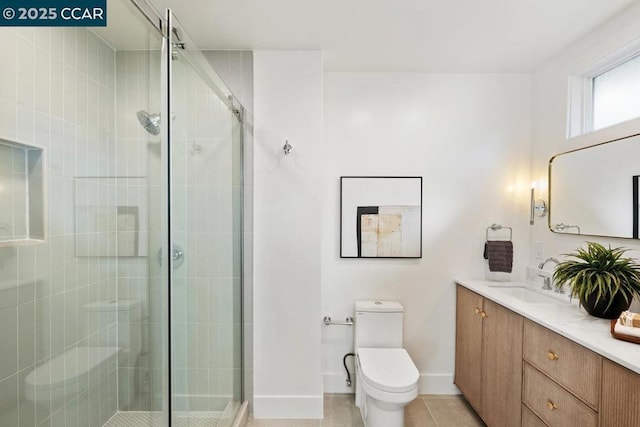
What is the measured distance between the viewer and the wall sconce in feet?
8.19

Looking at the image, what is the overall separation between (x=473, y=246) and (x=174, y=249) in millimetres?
2214

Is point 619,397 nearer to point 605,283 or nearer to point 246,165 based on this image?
point 605,283

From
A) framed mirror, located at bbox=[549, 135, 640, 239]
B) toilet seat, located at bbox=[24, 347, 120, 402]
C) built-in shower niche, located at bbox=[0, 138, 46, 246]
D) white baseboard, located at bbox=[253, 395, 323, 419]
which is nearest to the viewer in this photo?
built-in shower niche, located at bbox=[0, 138, 46, 246]

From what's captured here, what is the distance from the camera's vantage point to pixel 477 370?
230 cm

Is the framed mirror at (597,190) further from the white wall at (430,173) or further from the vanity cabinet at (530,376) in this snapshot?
the vanity cabinet at (530,376)

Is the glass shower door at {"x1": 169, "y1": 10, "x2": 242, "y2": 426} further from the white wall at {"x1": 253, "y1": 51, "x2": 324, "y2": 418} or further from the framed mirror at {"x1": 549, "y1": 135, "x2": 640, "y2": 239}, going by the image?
the framed mirror at {"x1": 549, "y1": 135, "x2": 640, "y2": 239}

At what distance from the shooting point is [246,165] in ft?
7.90

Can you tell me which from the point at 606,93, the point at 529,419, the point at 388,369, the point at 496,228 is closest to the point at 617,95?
the point at 606,93

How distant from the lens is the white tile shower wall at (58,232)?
1067 mm

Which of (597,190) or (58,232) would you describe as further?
(597,190)

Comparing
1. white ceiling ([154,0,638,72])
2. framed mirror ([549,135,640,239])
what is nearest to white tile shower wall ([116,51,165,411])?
white ceiling ([154,0,638,72])

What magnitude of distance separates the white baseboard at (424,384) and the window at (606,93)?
1990 mm

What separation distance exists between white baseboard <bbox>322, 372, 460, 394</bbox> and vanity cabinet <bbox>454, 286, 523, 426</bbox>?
9cm

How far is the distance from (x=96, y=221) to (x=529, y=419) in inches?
86.1
